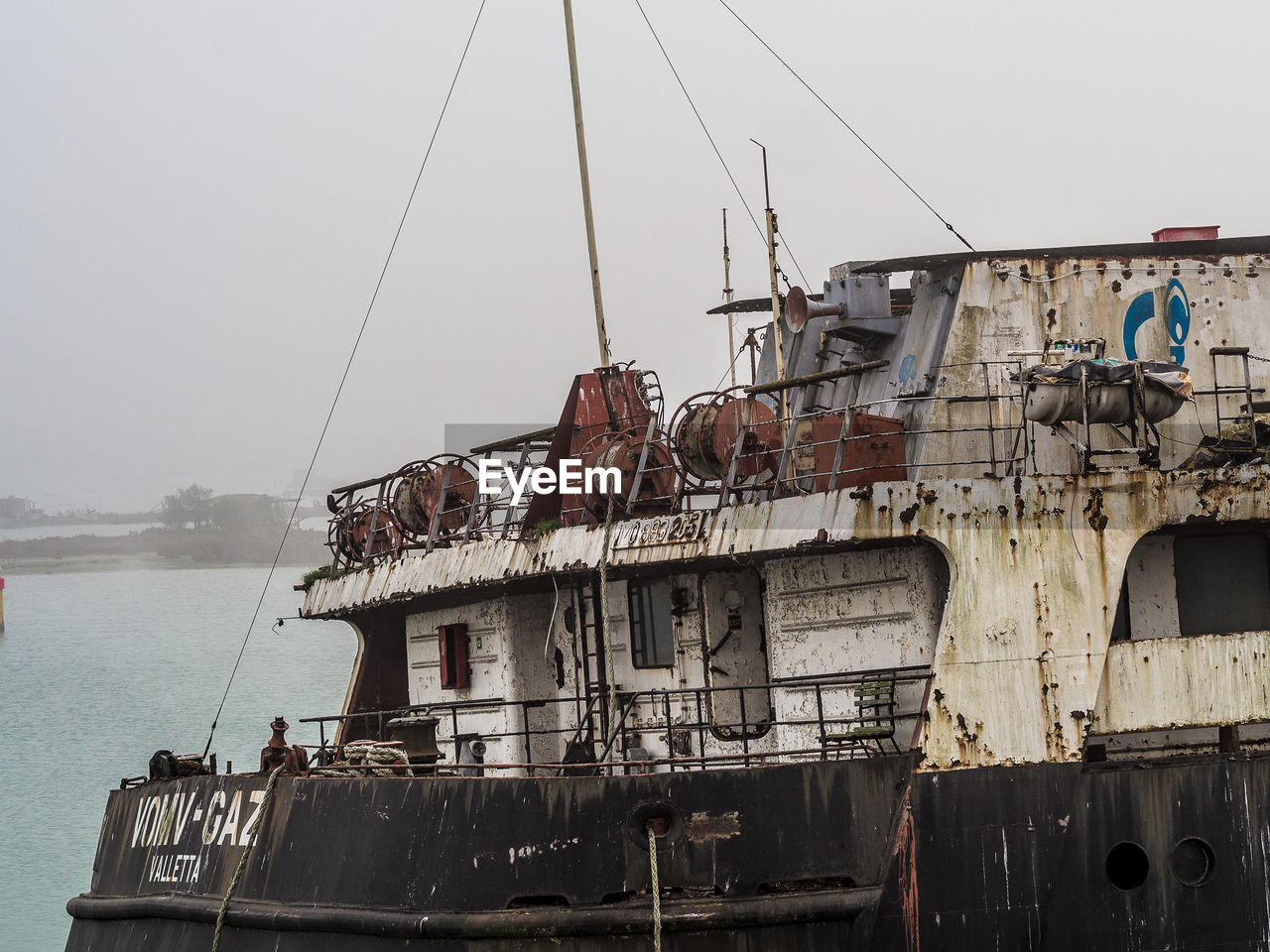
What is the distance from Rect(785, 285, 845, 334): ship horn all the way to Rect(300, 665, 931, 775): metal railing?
3.32 m

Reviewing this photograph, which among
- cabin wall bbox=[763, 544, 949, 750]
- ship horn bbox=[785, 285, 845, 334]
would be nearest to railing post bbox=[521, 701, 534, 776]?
cabin wall bbox=[763, 544, 949, 750]

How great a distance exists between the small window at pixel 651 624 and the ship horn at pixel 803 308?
2.59 meters

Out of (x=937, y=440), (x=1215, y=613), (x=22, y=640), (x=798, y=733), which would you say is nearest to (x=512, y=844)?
(x=798, y=733)

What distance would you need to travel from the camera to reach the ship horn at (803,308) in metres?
13.4

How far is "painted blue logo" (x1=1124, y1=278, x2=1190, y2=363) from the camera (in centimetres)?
1228

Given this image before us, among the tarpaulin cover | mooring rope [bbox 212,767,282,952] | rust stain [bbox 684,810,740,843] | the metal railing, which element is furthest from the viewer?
mooring rope [bbox 212,767,282,952]

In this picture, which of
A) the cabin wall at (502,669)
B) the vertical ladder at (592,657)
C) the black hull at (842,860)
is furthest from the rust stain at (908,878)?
the cabin wall at (502,669)

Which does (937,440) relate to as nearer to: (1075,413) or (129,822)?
(1075,413)

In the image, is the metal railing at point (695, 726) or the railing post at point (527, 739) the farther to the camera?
the railing post at point (527, 739)

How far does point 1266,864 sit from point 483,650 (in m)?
7.36

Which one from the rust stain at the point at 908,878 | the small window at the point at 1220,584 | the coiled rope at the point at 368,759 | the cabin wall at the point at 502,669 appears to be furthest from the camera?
the cabin wall at the point at 502,669

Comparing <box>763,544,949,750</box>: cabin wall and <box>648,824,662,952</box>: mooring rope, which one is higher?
<box>763,544,949,750</box>: cabin wall

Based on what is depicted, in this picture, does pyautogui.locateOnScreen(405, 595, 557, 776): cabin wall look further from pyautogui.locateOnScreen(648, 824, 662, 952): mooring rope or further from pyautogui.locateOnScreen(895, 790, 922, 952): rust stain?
pyautogui.locateOnScreen(895, 790, 922, 952): rust stain

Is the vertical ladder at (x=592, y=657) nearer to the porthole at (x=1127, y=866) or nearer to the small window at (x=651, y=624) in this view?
the small window at (x=651, y=624)
